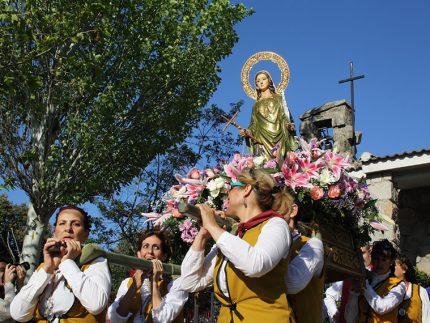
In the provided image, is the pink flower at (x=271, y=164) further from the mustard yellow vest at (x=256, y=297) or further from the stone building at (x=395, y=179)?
the stone building at (x=395, y=179)

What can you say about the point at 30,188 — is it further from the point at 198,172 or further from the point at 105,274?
the point at 105,274

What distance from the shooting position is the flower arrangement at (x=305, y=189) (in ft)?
12.7

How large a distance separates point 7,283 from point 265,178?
217cm

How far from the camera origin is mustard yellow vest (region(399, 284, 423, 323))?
4.48m

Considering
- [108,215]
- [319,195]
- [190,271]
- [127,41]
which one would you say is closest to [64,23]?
[127,41]

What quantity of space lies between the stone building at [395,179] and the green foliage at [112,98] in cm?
268

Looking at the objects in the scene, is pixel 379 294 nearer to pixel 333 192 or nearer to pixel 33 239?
pixel 333 192

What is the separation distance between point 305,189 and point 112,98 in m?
7.58

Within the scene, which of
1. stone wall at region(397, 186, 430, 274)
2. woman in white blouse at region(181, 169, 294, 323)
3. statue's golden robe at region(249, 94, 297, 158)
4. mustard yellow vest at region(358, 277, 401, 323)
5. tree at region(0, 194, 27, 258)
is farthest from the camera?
tree at region(0, 194, 27, 258)

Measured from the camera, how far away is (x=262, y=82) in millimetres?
8289

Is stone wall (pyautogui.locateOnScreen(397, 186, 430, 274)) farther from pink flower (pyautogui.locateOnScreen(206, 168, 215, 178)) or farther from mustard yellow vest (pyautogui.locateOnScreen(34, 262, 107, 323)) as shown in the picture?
mustard yellow vest (pyautogui.locateOnScreen(34, 262, 107, 323))

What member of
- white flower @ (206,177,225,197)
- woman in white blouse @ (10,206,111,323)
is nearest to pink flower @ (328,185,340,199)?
white flower @ (206,177,225,197)

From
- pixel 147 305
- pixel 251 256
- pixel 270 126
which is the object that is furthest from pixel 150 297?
pixel 270 126

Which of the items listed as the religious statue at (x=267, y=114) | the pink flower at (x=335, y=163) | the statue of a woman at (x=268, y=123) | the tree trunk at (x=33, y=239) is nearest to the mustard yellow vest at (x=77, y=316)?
the pink flower at (x=335, y=163)
